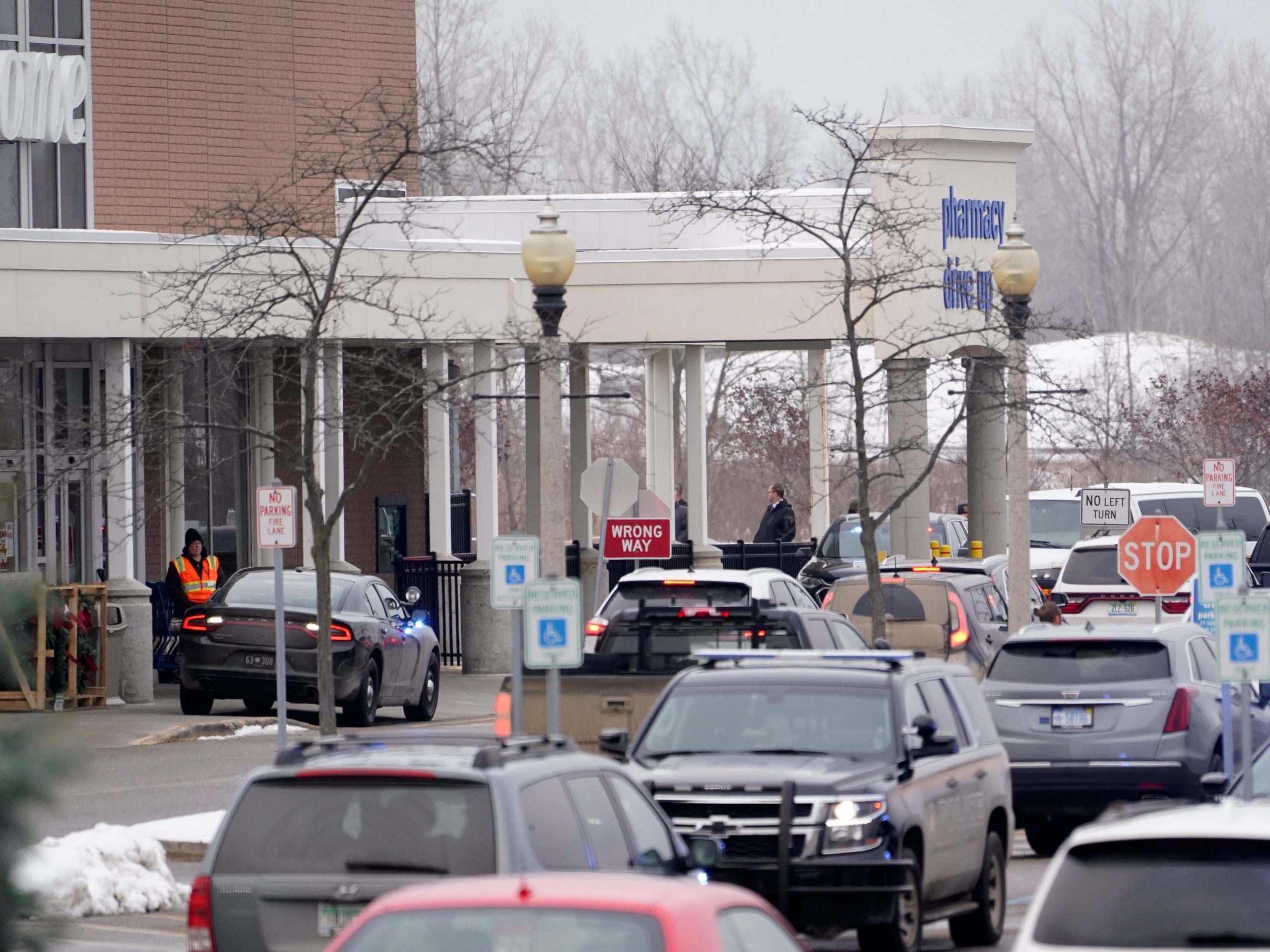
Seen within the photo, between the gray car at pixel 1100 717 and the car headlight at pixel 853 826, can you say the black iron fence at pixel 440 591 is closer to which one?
the gray car at pixel 1100 717

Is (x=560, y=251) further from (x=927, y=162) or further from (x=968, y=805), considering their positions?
(x=927, y=162)

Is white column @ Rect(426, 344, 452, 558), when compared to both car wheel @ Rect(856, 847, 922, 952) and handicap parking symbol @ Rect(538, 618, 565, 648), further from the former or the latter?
car wheel @ Rect(856, 847, 922, 952)

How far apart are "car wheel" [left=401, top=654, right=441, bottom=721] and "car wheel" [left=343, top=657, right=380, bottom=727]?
45.5 inches

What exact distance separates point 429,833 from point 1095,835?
2.23 metres

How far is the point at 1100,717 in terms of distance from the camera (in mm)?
14797

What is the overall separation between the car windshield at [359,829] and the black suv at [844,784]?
339 centimetres

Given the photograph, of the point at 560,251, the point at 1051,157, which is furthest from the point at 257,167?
the point at 1051,157

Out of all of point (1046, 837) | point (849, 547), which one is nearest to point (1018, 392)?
point (1046, 837)

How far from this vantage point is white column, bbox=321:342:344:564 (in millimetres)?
24609

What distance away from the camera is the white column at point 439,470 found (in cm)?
2897

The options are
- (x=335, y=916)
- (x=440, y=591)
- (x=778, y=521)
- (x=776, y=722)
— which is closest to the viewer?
(x=335, y=916)

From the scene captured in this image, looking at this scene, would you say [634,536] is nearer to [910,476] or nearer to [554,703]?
[910,476]

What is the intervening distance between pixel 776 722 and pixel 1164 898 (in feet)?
17.1

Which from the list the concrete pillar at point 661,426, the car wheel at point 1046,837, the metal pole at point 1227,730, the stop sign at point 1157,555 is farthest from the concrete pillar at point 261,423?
the metal pole at point 1227,730
